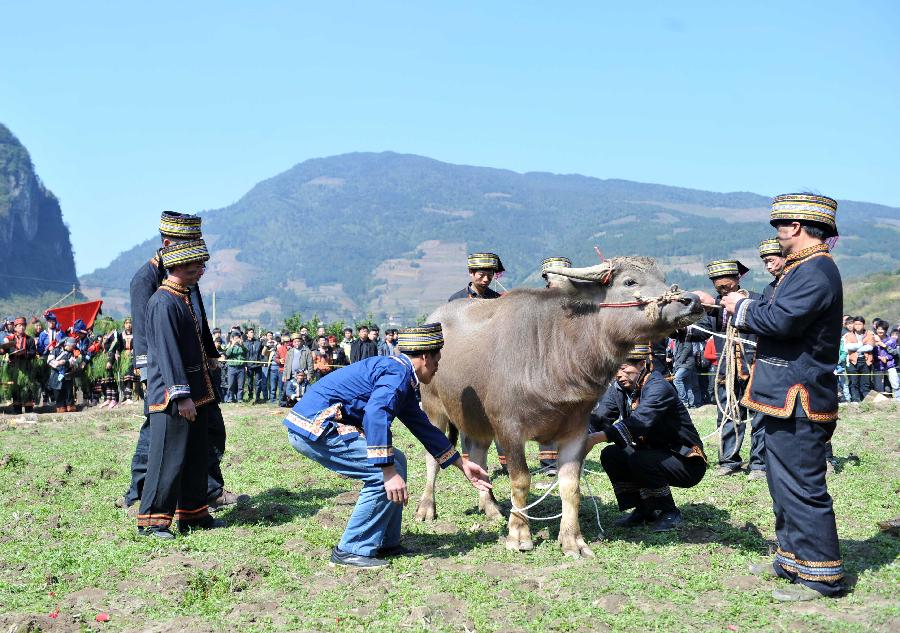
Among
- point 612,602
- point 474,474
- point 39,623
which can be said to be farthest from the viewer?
point 474,474

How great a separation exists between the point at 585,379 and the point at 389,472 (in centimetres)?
182

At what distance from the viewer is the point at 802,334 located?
570 cm

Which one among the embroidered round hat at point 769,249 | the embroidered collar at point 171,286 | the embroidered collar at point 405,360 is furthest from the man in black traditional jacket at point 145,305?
the embroidered round hat at point 769,249

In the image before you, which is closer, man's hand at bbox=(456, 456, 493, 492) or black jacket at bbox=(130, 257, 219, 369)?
man's hand at bbox=(456, 456, 493, 492)

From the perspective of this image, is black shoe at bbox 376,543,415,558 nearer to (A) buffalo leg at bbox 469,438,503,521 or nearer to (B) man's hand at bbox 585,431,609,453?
(A) buffalo leg at bbox 469,438,503,521

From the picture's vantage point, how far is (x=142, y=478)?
800 cm

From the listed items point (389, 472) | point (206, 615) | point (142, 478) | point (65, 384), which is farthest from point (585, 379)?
point (65, 384)

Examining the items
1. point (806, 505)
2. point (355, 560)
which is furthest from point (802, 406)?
point (355, 560)

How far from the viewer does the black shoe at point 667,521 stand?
7.38 meters

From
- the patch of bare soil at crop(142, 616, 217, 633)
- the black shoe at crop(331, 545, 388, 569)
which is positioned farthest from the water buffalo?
the patch of bare soil at crop(142, 616, 217, 633)

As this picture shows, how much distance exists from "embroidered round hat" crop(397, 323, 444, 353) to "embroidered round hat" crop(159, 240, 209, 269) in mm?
2261

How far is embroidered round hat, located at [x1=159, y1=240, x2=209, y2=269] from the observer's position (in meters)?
7.41

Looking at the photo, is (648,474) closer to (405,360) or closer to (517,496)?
(517,496)

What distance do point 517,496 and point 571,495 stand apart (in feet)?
1.52
